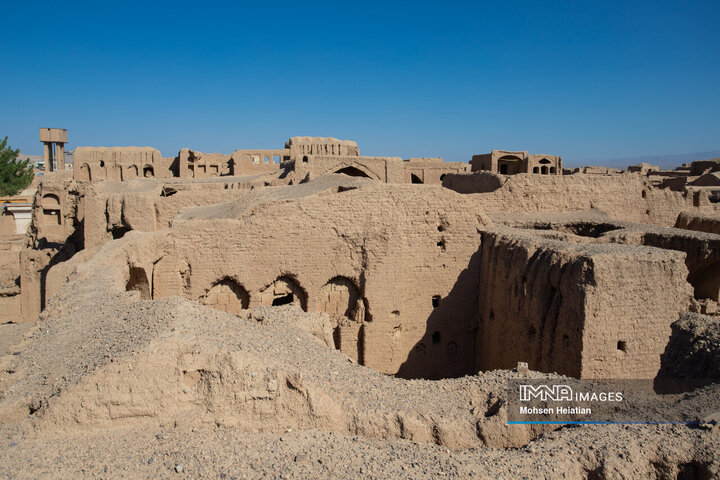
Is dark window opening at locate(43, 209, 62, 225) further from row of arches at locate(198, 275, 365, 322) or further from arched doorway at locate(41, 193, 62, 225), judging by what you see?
row of arches at locate(198, 275, 365, 322)

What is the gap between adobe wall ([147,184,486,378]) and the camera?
418 inches

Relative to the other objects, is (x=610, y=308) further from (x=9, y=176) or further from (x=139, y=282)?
(x=9, y=176)

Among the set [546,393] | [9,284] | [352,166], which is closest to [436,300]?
[546,393]

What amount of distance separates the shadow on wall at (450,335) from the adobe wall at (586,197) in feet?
9.75

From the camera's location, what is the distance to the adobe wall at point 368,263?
10617 mm

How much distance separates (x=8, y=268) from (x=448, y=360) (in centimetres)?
1573

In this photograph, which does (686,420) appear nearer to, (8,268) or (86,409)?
(86,409)

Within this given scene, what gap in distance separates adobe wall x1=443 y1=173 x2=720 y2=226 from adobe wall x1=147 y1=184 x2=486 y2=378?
277cm

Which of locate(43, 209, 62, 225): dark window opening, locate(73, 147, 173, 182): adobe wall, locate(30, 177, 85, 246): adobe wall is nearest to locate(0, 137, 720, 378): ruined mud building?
locate(30, 177, 85, 246): adobe wall

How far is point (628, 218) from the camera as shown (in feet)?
49.8

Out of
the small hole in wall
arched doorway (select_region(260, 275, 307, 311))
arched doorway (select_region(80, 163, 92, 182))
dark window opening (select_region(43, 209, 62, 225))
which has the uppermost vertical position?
arched doorway (select_region(80, 163, 92, 182))

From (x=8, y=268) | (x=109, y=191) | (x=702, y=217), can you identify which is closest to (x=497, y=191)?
(x=702, y=217)

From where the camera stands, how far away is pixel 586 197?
48.3 feet

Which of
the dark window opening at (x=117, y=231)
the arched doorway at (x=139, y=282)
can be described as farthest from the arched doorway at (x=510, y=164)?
the arched doorway at (x=139, y=282)
